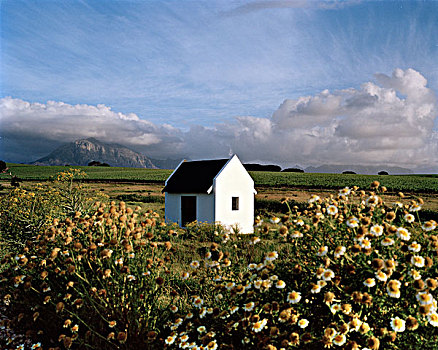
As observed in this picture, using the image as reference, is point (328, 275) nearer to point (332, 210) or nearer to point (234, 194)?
point (332, 210)

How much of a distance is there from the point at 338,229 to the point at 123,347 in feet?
8.45

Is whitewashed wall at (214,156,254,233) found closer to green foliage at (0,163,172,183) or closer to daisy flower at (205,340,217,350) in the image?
daisy flower at (205,340,217,350)

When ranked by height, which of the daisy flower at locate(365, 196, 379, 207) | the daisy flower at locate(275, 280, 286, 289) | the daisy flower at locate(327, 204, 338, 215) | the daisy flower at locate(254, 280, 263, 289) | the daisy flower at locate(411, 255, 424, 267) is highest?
the daisy flower at locate(365, 196, 379, 207)

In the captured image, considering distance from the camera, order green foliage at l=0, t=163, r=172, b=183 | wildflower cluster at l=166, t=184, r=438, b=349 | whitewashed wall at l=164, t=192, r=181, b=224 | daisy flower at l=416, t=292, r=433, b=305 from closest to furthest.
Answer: daisy flower at l=416, t=292, r=433, b=305, wildflower cluster at l=166, t=184, r=438, b=349, whitewashed wall at l=164, t=192, r=181, b=224, green foliage at l=0, t=163, r=172, b=183

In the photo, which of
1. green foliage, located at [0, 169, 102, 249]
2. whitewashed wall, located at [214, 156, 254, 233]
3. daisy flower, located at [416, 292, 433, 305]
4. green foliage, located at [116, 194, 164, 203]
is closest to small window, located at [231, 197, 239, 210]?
whitewashed wall, located at [214, 156, 254, 233]

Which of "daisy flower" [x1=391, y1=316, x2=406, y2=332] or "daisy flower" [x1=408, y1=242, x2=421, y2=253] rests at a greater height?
"daisy flower" [x1=408, y1=242, x2=421, y2=253]

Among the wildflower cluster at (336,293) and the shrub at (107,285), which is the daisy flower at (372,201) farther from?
the shrub at (107,285)

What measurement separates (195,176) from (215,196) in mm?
2473

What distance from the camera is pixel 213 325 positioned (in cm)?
353

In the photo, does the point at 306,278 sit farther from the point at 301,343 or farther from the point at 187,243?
the point at 187,243

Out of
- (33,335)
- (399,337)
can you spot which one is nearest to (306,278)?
(399,337)

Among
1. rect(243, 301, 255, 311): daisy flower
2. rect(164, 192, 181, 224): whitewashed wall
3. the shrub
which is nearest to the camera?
rect(243, 301, 255, 311): daisy flower

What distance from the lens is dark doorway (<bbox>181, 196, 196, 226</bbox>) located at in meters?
18.8

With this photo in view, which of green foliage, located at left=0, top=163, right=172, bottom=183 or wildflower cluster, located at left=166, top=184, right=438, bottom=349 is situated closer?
wildflower cluster, located at left=166, top=184, right=438, bottom=349
